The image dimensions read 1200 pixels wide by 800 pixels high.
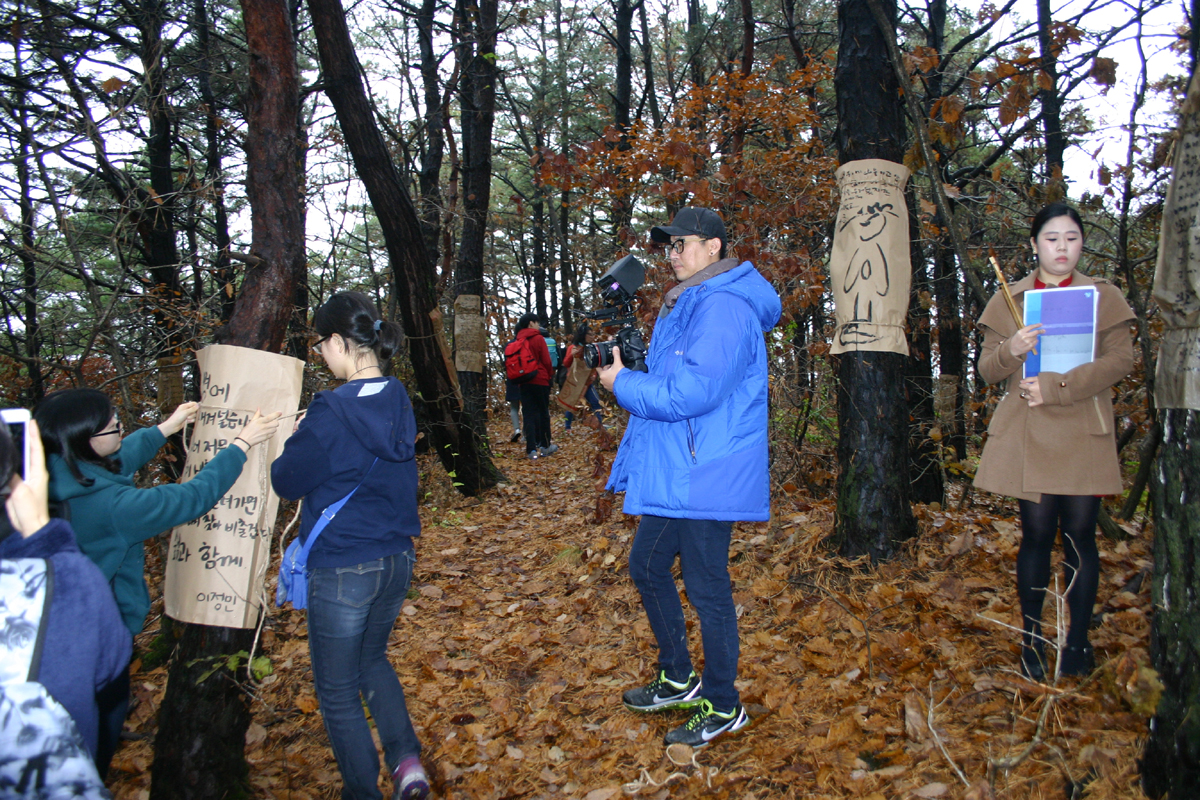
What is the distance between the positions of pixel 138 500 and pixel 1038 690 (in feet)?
11.5

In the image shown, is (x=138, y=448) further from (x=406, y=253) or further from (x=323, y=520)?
(x=406, y=253)

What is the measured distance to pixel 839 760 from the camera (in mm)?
2781

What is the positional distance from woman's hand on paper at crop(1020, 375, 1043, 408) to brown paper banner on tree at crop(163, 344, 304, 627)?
3108mm

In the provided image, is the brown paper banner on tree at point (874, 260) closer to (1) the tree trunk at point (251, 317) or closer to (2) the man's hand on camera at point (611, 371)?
(2) the man's hand on camera at point (611, 371)

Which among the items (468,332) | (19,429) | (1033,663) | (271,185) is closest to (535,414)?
(468,332)

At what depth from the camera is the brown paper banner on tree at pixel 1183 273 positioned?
2152 millimetres

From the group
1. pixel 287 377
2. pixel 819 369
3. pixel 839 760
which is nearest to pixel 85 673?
pixel 287 377

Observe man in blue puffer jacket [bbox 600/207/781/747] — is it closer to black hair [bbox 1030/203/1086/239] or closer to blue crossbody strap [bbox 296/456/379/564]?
blue crossbody strap [bbox 296/456/379/564]

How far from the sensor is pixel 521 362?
10.2 m

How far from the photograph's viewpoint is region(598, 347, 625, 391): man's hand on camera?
2.86 meters

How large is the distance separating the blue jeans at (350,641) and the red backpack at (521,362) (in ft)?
24.3

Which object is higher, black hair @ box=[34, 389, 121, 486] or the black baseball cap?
the black baseball cap

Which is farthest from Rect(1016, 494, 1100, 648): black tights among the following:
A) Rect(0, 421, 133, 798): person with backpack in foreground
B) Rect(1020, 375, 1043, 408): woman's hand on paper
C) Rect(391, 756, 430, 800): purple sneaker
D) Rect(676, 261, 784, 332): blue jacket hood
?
Rect(0, 421, 133, 798): person with backpack in foreground

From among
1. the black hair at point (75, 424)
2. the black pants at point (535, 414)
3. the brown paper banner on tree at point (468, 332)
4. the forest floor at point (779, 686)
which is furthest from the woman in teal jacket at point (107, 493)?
the black pants at point (535, 414)
